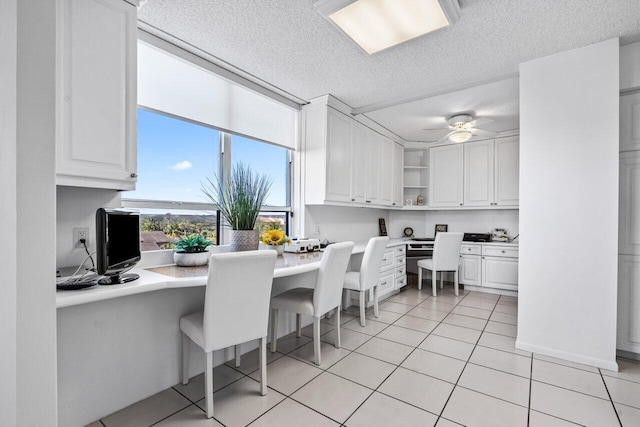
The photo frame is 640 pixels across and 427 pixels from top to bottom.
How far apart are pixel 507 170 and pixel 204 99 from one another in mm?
4297

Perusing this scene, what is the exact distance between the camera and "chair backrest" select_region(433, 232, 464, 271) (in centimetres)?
424

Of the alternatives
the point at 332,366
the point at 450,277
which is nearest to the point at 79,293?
the point at 332,366

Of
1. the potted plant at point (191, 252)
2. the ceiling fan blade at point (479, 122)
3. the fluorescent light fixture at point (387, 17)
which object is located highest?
the fluorescent light fixture at point (387, 17)

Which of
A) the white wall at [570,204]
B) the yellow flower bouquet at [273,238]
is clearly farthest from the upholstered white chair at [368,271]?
the white wall at [570,204]

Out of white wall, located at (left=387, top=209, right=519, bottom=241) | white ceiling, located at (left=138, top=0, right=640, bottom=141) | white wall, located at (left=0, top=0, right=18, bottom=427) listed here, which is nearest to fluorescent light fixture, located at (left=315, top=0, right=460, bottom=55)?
white ceiling, located at (left=138, top=0, right=640, bottom=141)

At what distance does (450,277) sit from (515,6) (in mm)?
4093

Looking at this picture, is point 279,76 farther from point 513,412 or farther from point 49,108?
point 513,412

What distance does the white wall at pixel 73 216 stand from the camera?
1.69 meters

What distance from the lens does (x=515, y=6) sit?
189 centimetres

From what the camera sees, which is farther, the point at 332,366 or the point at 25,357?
the point at 332,366

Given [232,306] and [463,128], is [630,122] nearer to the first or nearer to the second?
[463,128]

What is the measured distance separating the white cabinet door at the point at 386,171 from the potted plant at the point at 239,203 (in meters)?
2.36

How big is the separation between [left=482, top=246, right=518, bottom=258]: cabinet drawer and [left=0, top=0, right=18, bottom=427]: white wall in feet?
16.2

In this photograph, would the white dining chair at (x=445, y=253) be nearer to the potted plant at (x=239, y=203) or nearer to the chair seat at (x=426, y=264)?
the chair seat at (x=426, y=264)
